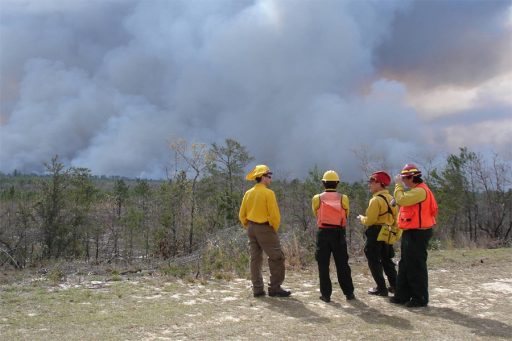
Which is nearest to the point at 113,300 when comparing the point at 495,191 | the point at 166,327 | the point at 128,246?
the point at 166,327

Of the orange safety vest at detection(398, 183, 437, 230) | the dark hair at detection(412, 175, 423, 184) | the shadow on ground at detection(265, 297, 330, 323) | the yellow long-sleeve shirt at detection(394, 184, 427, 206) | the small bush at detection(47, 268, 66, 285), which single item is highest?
the dark hair at detection(412, 175, 423, 184)

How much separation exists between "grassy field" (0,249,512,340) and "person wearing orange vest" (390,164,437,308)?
0.35 metres

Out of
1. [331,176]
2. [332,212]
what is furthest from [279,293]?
[331,176]

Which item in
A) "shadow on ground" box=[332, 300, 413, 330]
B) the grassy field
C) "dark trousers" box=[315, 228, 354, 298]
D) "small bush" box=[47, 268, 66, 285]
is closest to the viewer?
the grassy field

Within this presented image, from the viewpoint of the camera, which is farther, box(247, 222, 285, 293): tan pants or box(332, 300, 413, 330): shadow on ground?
box(247, 222, 285, 293): tan pants

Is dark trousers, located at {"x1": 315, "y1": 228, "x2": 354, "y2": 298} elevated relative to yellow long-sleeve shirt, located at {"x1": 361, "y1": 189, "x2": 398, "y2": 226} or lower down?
lower down

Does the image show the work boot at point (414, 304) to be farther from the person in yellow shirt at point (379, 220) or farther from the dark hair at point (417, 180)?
the dark hair at point (417, 180)

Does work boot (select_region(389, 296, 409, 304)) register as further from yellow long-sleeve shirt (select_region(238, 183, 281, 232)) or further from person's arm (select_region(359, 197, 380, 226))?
yellow long-sleeve shirt (select_region(238, 183, 281, 232))

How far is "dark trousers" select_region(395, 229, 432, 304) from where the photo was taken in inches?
233

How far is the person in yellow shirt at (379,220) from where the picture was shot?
21.0ft

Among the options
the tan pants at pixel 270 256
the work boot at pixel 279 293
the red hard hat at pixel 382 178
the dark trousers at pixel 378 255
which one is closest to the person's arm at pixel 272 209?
the tan pants at pixel 270 256

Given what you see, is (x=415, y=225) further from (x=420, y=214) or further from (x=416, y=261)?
(x=416, y=261)

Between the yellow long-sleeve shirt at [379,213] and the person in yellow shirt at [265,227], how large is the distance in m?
1.29

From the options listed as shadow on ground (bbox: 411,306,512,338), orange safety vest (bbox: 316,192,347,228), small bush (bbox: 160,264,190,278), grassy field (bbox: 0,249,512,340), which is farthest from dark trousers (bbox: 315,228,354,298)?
small bush (bbox: 160,264,190,278)
